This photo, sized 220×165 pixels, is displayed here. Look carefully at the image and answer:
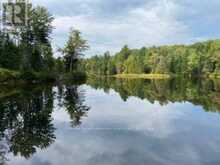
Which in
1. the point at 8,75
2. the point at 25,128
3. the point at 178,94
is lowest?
the point at 178,94

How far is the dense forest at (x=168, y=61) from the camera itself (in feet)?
415

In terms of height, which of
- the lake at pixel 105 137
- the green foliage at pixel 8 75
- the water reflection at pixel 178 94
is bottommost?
the water reflection at pixel 178 94

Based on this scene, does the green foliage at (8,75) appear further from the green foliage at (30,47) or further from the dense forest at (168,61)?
the dense forest at (168,61)

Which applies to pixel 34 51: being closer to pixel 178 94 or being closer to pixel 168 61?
pixel 178 94

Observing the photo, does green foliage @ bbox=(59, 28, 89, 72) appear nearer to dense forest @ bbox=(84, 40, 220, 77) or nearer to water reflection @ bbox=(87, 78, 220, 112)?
water reflection @ bbox=(87, 78, 220, 112)

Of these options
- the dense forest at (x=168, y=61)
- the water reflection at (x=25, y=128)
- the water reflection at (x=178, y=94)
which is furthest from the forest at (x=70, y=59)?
the water reflection at (x=25, y=128)

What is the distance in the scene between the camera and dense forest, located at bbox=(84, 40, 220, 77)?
126438 mm

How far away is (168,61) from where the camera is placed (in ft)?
433

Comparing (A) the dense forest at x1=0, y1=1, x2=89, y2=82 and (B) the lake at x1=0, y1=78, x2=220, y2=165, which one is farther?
(A) the dense forest at x1=0, y1=1, x2=89, y2=82

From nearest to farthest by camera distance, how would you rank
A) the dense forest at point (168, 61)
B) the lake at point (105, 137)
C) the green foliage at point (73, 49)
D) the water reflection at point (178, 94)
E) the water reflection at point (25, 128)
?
the lake at point (105, 137), the water reflection at point (25, 128), the water reflection at point (178, 94), the green foliage at point (73, 49), the dense forest at point (168, 61)

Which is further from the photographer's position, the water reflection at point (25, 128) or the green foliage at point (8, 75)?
the green foliage at point (8, 75)

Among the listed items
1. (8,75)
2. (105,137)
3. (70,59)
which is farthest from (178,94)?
(70,59)

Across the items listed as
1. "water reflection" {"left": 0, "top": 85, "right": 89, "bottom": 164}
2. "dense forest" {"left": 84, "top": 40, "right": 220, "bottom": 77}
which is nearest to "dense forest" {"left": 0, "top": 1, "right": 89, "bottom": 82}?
"water reflection" {"left": 0, "top": 85, "right": 89, "bottom": 164}

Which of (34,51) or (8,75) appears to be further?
(34,51)
